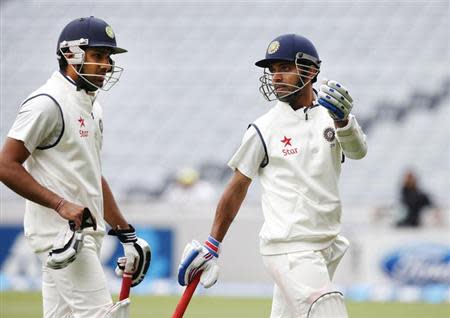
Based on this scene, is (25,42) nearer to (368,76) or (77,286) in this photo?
(368,76)

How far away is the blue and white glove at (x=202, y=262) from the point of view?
571 centimetres

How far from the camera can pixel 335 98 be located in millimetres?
5164

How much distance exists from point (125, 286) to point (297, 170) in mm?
1129

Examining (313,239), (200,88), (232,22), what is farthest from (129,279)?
(232,22)

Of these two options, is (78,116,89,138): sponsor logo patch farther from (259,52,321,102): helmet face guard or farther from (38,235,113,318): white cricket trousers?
(259,52,321,102): helmet face guard

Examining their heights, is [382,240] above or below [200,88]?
below

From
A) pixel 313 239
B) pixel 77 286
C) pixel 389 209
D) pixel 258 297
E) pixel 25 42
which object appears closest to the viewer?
pixel 77 286

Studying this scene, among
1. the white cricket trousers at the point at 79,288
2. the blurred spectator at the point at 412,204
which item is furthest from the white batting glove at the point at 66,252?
the blurred spectator at the point at 412,204

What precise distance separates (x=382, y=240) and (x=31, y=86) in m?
11.4

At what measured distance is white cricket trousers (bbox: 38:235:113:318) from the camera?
16.7ft

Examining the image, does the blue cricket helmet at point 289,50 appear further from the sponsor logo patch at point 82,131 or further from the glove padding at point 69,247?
the glove padding at point 69,247

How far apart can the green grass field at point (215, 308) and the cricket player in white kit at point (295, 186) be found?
205 inches

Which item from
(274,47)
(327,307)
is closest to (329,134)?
(274,47)

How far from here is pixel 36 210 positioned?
5199 millimetres
